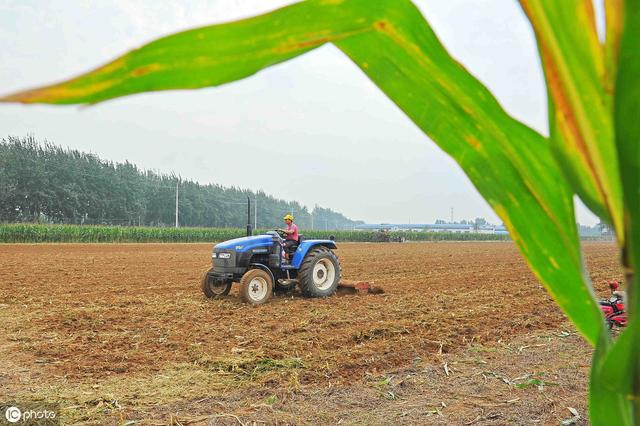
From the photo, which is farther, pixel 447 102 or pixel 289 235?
pixel 289 235

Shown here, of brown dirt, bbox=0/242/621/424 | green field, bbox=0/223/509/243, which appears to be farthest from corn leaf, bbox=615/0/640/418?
green field, bbox=0/223/509/243

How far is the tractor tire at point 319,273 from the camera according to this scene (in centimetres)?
847

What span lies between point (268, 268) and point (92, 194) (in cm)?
5363

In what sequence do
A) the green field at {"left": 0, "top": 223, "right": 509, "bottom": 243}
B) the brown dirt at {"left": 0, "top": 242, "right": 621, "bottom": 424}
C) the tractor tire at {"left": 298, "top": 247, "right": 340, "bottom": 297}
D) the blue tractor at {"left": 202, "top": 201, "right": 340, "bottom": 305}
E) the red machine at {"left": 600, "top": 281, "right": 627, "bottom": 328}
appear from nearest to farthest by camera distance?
1. the brown dirt at {"left": 0, "top": 242, "right": 621, "bottom": 424}
2. the red machine at {"left": 600, "top": 281, "right": 627, "bottom": 328}
3. the blue tractor at {"left": 202, "top": 201, "right": 340, "bottom": 305}
4. the tractor tire at {"left": 298, "top": 247, "right": 340, "bottom": 297}
5. the green field at {"left": 0, "top": 223, "right": 509, "bottom": 243}

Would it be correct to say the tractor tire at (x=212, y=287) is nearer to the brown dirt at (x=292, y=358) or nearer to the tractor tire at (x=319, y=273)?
the brown dirt at (x=292, y=358)

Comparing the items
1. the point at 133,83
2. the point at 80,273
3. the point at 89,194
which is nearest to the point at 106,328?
the point at 133,83

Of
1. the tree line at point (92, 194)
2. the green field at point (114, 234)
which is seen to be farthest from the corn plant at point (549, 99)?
the tree line at point (92, 194)

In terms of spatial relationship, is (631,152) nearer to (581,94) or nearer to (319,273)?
(581,94)

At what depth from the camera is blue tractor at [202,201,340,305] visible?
797 centimetres

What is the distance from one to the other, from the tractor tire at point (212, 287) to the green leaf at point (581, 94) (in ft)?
28.0

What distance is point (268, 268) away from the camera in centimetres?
816

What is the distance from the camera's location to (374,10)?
0.44 m

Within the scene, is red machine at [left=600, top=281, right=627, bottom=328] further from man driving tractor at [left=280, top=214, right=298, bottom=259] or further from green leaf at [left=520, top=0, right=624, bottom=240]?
green leaf at [left=520, top=0, right=624, bottom=240]

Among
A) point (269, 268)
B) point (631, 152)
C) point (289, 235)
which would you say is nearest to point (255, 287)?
point (269, 268)
